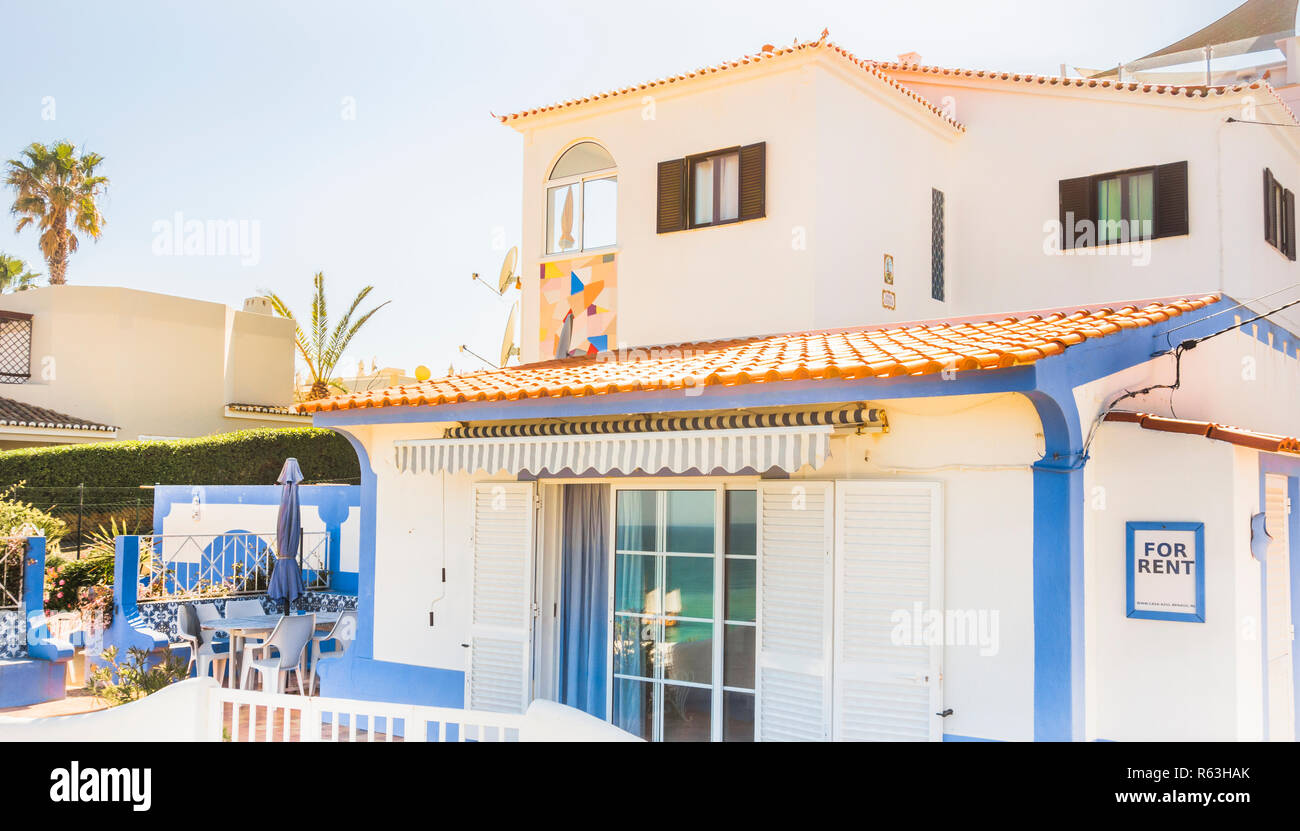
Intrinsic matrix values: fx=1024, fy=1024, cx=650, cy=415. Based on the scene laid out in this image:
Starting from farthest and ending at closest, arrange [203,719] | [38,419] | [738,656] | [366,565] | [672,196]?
[38,419] → [672,196] → [366,565] → [738,656] → [203,719]

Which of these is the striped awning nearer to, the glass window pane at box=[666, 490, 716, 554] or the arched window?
the glass window pane at box=[666, 490, 716, 554]

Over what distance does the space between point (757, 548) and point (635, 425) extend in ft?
6.24

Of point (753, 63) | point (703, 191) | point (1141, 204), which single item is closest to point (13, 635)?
point (703, 191)

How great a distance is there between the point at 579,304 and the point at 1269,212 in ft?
40.0

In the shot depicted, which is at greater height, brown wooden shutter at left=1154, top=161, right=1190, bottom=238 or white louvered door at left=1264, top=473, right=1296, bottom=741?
brown wooden shutter at left=1154, top=161, right=1190, bottom=238

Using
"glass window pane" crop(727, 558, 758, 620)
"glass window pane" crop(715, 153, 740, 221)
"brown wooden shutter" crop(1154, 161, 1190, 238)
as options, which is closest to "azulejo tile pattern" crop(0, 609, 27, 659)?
"glass window pane" crop(727, 558, 758, 620)

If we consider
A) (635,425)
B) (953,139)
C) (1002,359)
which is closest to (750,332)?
(635,425)

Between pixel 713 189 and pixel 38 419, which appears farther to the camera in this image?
pixel 38 419

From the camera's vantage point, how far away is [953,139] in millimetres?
19500

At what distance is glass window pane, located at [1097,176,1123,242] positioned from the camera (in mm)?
17875

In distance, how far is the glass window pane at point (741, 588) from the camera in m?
11.4

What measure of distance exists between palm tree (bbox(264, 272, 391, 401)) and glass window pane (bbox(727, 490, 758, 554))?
3522cm

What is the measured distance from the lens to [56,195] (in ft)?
163

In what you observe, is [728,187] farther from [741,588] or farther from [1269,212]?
[1269,212]
